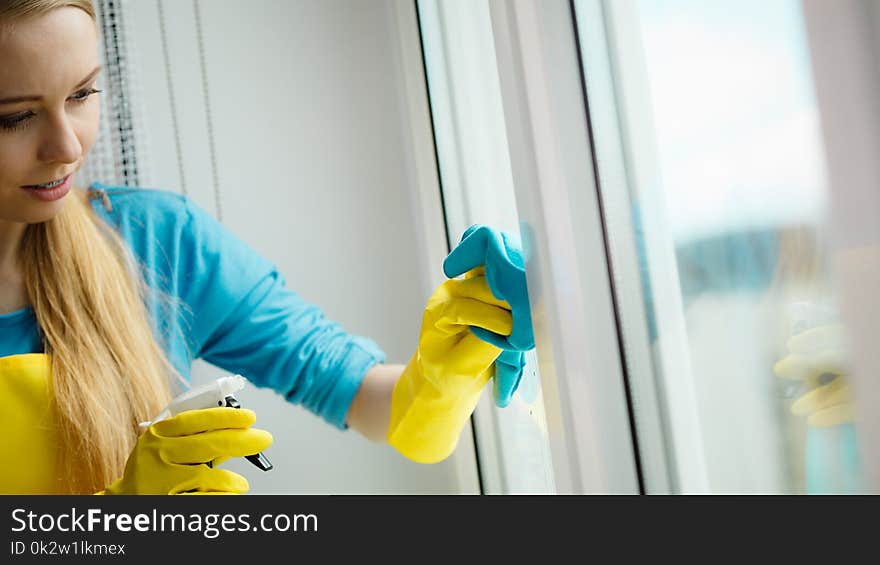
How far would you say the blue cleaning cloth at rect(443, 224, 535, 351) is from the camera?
77 centimetres

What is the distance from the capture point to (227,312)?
3.76ft

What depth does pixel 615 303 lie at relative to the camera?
0.71 meters

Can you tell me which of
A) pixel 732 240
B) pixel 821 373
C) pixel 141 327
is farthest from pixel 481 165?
pixel 821 373

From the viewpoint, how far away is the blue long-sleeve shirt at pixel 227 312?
111cm

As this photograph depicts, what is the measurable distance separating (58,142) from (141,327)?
0.27 meters

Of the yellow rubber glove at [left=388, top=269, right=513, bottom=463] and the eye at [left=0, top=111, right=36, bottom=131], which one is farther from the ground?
the eye at [left=0, top=111, right=36, bottom=131]

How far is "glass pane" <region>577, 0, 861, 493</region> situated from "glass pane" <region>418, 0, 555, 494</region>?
0.32 metres

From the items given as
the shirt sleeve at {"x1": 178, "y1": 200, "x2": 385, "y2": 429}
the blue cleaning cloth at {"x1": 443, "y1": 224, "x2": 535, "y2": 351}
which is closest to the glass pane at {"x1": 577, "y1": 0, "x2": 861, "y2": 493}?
the blue cleaning cloth at {"x1": 443, "y1": 224, "x2": 535, "y2": 351}

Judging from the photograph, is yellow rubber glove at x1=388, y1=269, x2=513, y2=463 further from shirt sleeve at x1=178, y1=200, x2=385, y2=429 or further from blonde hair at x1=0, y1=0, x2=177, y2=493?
blonde hair at x1=0, y1=0, x2=177, y2=493

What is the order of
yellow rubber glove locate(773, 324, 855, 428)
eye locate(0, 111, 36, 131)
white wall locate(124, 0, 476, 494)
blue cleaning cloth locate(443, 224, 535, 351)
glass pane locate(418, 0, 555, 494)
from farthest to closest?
white wall locate(124, 0, 476, 494)
glass pane locate(418, 0, 555, 494)
eye locate(0, 111, 36, 131)
blue cleaning cloth locate(443, 224, 535, 351)
yellow rubber glove locate(773, 324, 855, 428)

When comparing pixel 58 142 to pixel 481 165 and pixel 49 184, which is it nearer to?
pixel 49 184
